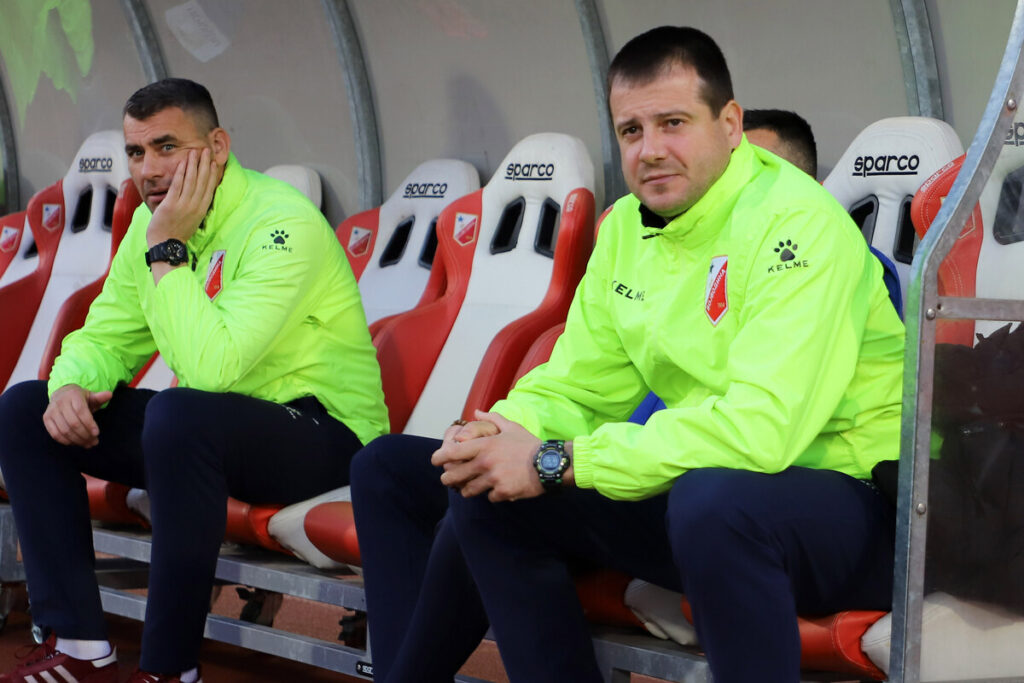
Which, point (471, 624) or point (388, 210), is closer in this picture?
point (471, 624)

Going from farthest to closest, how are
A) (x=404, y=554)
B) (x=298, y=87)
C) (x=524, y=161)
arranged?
1. (x=298, y=87)
2. (x=524, y=161)
3. (x=404, y=554)

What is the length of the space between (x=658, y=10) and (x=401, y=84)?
42.5 inches

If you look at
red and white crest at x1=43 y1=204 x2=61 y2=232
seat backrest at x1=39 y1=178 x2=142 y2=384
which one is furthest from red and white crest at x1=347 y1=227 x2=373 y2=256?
red and white crest at x1=43 y1=204 x2=61 y2=232

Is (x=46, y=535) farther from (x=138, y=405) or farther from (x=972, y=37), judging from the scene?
(x=972, y=37)

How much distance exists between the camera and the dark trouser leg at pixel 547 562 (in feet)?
6.40

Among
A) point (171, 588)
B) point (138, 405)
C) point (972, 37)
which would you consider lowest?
point (171, 588)

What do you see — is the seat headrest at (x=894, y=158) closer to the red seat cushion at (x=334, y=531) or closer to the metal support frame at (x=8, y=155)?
the red seat cushion at (x=334, y=531)

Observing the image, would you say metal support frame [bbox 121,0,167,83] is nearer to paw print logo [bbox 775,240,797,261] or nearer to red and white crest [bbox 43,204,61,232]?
red and white crest [bbox 43,204,61,232]

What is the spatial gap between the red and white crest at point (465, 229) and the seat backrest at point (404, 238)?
26 cm

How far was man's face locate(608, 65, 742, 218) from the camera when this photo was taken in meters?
2.00

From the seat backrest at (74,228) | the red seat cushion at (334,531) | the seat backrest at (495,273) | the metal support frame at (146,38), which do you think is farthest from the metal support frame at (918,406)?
the metal support frame at (146,38)

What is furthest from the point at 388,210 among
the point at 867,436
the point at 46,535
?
the point at 867,436

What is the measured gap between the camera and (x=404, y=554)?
7.35ft

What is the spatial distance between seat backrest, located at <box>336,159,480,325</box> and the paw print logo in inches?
78.5
